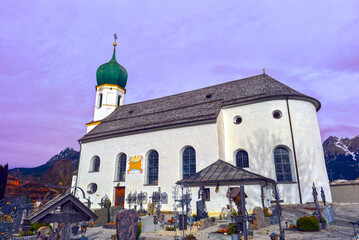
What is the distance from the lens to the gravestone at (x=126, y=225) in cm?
747

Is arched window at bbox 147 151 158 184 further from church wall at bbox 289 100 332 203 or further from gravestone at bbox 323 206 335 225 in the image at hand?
gravestone at bbox 323 206 335 225

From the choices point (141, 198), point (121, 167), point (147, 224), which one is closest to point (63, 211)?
point (147, 224)

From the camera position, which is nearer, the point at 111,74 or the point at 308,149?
the point at 308,149

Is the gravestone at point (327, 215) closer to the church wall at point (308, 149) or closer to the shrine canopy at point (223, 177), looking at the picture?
the shrine canopy at point (223, 177)

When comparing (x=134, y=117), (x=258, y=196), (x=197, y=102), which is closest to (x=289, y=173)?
(x=258, y=196)

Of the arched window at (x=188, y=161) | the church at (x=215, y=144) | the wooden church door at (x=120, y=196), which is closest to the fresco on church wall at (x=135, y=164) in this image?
the church at (x=215, y=144)

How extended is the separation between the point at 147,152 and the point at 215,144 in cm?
642

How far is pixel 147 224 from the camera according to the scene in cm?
1295

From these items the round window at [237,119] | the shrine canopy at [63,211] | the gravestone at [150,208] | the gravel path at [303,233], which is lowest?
the gravel path at [303,233]

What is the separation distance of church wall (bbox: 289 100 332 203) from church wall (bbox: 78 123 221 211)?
6015 millimetres

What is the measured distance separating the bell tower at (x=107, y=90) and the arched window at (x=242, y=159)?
17.3m

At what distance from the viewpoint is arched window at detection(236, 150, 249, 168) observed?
19.1 metres

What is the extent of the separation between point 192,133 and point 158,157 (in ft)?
12.3

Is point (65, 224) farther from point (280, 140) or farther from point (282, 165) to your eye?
point (280, 140)
